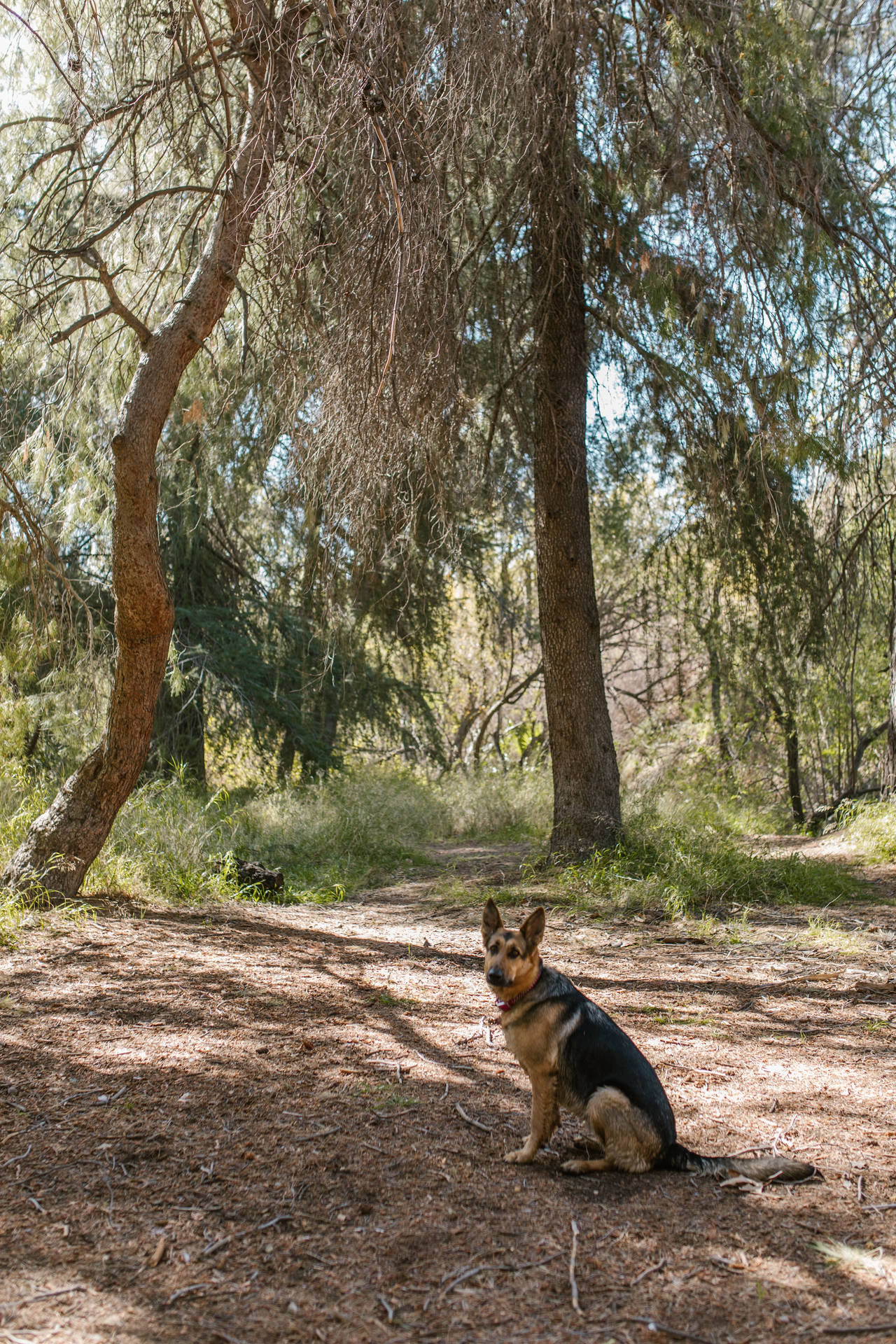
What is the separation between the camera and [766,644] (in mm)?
9195

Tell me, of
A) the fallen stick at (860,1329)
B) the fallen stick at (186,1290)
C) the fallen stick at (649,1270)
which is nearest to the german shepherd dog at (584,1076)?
the fallen stick at (649,1270)

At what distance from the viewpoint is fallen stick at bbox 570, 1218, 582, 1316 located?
2.40 meters

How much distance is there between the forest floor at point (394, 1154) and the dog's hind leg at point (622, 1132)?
0.06 meters

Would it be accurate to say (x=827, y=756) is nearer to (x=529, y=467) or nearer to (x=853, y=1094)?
(x=529, y=467)

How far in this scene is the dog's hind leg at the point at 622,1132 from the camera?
3.07 metres

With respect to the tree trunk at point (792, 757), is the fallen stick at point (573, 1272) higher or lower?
lower

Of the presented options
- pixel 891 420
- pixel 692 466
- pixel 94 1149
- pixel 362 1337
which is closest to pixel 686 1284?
pixel 362 1337

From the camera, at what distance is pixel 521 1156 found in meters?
3.19

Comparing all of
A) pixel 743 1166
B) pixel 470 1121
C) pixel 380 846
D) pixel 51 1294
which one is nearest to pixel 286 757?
pixel 380 846

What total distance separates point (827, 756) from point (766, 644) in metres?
6.17

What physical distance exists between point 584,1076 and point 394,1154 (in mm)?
677

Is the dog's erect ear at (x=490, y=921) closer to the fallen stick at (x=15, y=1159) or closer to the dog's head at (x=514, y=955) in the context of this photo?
the dog's head at (x=514, y=955)

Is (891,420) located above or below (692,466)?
below

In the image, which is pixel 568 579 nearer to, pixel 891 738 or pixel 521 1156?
pixel 891 738
